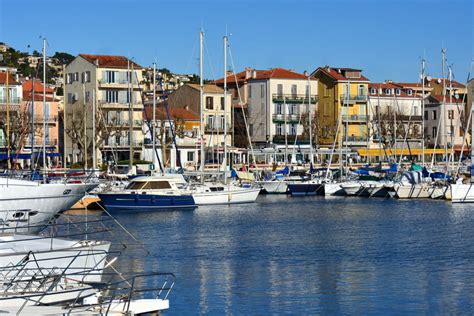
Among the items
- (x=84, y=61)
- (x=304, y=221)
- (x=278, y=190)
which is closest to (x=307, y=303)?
(x=304, y=221)

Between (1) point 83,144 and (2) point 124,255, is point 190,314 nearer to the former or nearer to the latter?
(2) point 124,255

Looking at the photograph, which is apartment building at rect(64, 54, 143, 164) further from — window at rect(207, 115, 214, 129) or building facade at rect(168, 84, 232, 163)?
window at rect(207, 115, 214, 129)

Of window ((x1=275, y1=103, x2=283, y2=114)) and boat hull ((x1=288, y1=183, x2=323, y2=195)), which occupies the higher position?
window ((x1=275, y1=103, x2=283, y2=114))

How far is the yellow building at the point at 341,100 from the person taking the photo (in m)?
120

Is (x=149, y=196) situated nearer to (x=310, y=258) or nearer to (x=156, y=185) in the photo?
(x=156, y=185)

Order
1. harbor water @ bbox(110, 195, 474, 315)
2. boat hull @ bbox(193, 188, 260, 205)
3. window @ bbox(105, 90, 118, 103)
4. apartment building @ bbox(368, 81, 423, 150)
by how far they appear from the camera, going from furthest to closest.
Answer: apartment building @ bbox(368, 81, 423, 150) < window @ bbox(105, 90, 118, 103) < boat hull @ bbox(193, 188, 260, 205) < harbor water @ bbox(110, 195, 474, 315)

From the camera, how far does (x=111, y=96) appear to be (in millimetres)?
103688

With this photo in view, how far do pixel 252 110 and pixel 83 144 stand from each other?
93.3 ft

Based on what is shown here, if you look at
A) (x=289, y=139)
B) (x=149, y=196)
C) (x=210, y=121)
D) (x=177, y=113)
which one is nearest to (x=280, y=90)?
(x=289, y=139)

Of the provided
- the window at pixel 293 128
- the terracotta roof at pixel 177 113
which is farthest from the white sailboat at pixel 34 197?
the window at pixel 293 128

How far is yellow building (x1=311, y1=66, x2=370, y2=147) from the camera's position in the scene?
11994 cm

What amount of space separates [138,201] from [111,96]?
1618 inches

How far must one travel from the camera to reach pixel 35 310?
21.7m

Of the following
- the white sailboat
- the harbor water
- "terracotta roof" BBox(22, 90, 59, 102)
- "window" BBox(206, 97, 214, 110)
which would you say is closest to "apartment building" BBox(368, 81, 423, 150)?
"window" BBox(206, 97, 214, 110)
